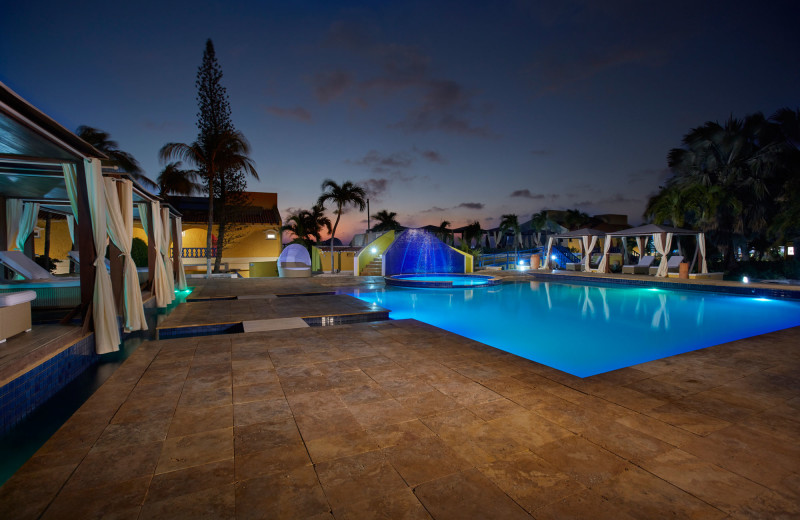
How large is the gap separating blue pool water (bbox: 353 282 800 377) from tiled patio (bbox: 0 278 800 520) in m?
1.88

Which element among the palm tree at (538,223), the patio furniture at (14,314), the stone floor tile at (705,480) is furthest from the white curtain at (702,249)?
the palm tree at (538,223)

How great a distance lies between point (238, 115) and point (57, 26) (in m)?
5.43

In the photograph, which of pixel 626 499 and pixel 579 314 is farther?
pixel 579 314

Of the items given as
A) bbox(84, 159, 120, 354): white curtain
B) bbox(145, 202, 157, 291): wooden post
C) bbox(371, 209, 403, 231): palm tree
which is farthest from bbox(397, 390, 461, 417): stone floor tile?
bbox(371, 209, 403, 231): palm tree

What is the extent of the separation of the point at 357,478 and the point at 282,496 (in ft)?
1.06

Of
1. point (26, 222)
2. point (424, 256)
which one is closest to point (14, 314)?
point (26, 222)

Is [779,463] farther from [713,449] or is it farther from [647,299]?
[647,299]

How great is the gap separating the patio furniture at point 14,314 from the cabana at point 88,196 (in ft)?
1.51

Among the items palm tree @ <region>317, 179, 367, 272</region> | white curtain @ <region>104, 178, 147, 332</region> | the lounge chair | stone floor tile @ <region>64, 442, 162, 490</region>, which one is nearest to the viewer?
stone floor tile @ <region>64, 442, 162, 490</region>

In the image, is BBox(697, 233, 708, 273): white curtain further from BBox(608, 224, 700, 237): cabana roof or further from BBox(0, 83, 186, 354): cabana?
BBox(0, 83, 186, 354): cabana

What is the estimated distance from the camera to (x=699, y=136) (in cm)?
1543

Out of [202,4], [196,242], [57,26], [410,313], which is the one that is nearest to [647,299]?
[410,313]

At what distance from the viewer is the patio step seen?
52.1 feet

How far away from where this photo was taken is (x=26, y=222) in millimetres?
7410
